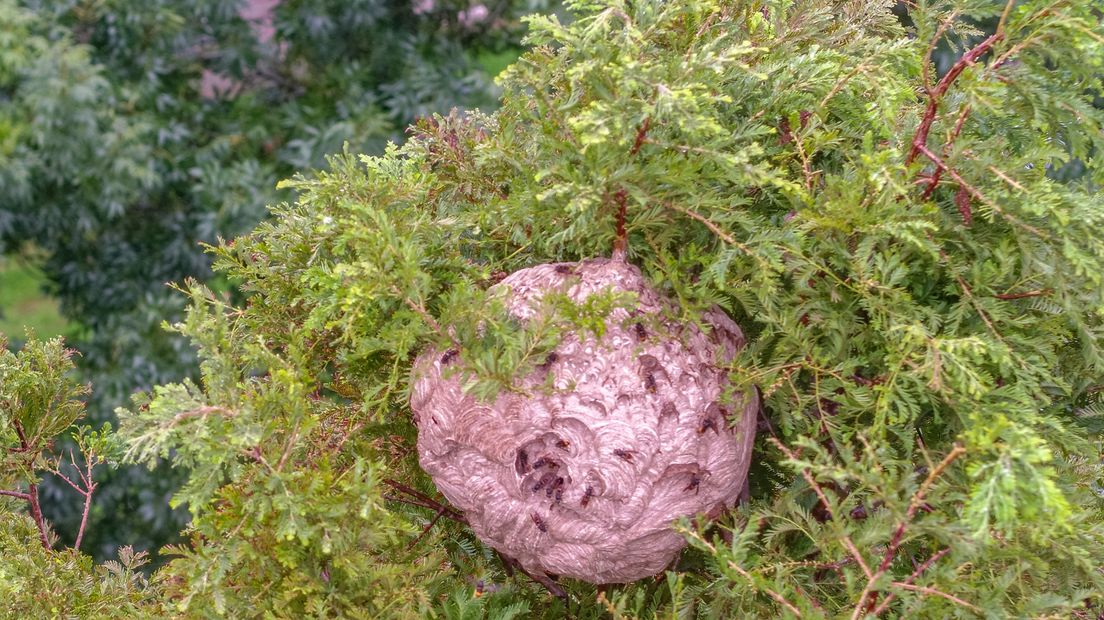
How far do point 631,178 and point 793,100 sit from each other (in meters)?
0.29

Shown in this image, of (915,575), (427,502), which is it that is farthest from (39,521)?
(915,575)

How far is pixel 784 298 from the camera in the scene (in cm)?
145

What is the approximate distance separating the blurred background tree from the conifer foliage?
237cm

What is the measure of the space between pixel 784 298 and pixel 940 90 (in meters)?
0.36

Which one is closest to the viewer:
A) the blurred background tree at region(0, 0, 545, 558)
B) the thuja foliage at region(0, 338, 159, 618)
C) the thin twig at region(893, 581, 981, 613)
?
the thin twig at region(893, 581, 981, 613)

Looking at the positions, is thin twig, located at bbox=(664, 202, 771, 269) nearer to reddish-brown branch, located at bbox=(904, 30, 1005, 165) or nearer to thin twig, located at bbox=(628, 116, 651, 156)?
thin twig, located at bbox=(628, 116, 651, 156)

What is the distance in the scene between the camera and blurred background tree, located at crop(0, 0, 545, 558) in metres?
3.65

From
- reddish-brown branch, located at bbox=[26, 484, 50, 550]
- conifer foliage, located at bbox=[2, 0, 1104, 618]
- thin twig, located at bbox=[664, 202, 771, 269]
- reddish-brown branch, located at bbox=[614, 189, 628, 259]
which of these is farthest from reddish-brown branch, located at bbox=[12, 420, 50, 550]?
thin twig, located at bbox=[664, 202, 771, 269]

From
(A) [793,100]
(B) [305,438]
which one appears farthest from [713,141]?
(B) [305,438]

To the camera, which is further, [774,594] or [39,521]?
[39,521]

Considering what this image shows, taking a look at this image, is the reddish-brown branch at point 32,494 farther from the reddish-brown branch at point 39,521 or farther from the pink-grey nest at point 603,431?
the pink-grey nest at point 603,431

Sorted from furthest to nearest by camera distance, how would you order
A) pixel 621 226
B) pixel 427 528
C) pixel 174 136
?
pixel 174 136 < pixel 427 528 < pixel 621 226

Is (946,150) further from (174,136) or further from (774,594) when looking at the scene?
(174,136)

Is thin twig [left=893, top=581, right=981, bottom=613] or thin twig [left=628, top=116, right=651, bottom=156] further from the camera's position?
thin twig [left=628, top=116, right=651, bottom=156]
